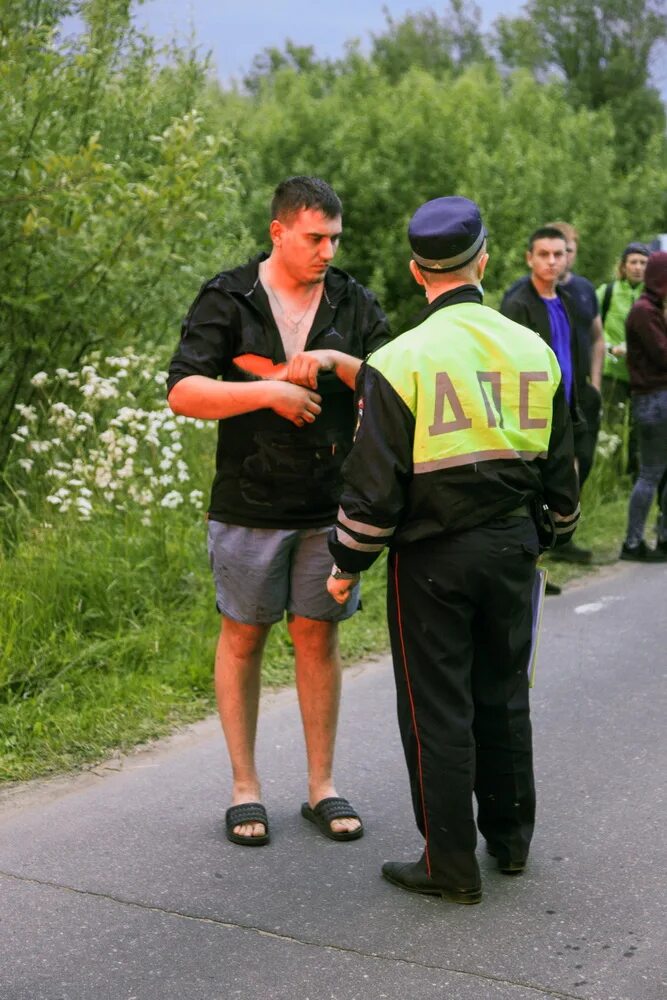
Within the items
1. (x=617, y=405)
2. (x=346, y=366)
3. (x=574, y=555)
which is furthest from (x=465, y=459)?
(x=617, y=405)

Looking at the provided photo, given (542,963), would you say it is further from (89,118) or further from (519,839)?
(89,118)

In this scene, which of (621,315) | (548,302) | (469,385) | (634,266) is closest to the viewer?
(469,385)

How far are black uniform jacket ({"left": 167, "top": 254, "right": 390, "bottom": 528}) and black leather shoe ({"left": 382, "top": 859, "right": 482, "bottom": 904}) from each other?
3.54ft

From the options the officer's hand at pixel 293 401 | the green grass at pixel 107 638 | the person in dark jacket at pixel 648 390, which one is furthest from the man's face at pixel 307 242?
the person in dark jacket at pixel 648 390

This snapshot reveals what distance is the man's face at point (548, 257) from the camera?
7996mm

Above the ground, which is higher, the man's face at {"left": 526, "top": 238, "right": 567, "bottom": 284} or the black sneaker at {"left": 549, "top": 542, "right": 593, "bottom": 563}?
the man's face at {"left": 526, "top": 238, "right": 567, "bottom": 284}

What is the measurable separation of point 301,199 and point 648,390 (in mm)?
5307

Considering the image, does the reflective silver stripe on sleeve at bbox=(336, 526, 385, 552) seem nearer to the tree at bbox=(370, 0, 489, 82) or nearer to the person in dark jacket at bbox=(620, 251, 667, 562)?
the person in dark jacket at bbox=(620, 251, 667, 562)

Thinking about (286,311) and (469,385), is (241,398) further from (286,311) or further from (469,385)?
(469,385)

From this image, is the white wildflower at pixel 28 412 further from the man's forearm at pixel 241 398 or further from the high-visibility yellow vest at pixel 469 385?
the high-visibility yellow vest at pixel 469 385

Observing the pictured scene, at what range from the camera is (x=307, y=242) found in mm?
4441

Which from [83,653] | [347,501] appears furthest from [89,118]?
[347,501]

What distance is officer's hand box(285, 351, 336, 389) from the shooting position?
169 inches

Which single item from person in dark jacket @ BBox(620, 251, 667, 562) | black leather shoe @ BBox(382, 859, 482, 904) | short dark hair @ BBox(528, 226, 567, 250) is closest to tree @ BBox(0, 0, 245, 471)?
short dark hair @ BBox(528, 226, 567, 250)
